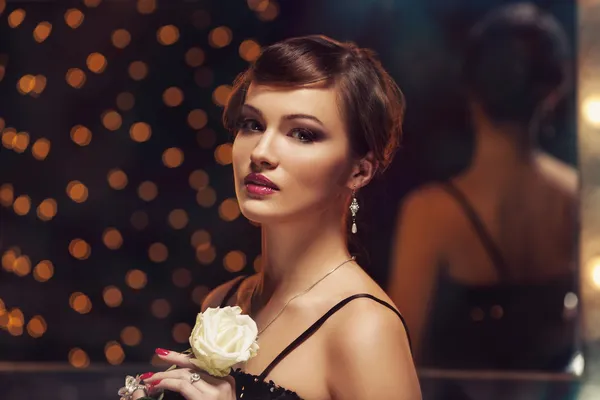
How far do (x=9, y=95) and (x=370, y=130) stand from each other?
6.79 ft

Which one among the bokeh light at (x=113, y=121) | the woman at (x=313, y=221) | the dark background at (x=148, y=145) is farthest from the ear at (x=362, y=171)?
the bokeh light at (x=113, y=121)

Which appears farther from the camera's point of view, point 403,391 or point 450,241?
point 450,241

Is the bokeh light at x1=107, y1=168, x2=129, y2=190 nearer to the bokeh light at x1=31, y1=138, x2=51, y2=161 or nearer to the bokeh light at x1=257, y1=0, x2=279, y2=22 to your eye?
the bokeh light at x1=31, y1=138, x2=51, y2=161

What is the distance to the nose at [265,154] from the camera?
1217mm

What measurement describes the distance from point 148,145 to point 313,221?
1.74m

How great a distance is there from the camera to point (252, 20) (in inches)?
114

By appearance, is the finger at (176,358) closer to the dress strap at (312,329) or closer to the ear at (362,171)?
the dress strap at (312,329)

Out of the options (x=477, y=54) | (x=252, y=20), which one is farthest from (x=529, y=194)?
(x=252, y=20)

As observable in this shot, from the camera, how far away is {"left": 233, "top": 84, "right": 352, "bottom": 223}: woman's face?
122cm

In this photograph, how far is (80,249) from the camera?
297cm

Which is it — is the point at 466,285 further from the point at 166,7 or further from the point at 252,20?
the point at 166,7

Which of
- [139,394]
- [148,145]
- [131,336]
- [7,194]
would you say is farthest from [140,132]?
[139,394]

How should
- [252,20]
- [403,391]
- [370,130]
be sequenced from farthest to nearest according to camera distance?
[252,20]
[370,130]
[403,391]

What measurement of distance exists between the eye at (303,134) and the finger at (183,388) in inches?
14.6
